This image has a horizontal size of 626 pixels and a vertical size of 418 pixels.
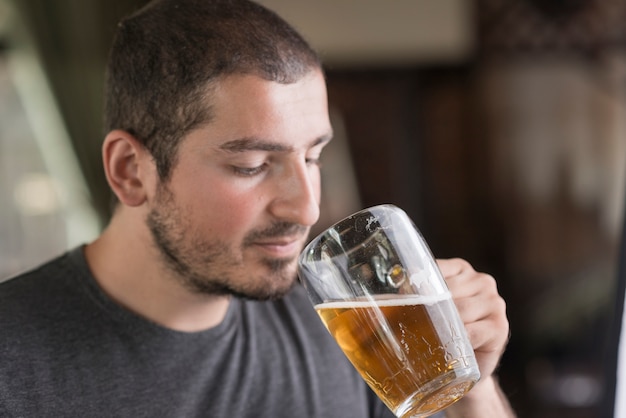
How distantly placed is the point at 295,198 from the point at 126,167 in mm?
354

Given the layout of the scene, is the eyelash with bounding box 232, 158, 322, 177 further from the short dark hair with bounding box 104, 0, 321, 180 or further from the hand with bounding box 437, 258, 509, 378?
the hand with bounding box 437, 258, 509, 378

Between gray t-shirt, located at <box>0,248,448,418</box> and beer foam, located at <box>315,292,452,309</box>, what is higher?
beer foam, located at <box>315,292,452,309</box>

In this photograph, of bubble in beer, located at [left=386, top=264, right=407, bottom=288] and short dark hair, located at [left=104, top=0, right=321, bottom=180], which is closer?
bubble in beer, located at [left=386, top=264, right=407, bottom=288]

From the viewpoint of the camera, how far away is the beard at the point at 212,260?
1.32 meters

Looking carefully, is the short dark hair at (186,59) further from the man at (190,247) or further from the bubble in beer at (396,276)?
the bubble in beer at (396,276)

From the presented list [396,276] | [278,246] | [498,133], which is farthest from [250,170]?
[498,133]

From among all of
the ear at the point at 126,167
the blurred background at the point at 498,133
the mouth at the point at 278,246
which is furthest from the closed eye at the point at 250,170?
the blurred background at the point at 498,133

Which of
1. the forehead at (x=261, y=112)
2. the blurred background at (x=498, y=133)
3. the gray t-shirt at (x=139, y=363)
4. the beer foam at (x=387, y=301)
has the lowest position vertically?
the blurred background at (x=498, y=133)

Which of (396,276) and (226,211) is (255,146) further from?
(396,276)

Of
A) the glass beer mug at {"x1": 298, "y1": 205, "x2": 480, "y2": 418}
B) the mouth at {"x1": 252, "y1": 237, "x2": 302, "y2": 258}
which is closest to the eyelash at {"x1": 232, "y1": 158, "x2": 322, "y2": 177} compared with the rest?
the mouth at {"x1": 252, "y1": 237, "x2": 302, "y2": 258}

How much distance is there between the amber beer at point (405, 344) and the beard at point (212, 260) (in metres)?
0.31

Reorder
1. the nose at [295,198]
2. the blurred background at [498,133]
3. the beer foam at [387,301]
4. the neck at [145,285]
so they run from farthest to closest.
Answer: the blurred background at [498,133] → the neck at [145,285] → the nose at [295,198] → the beer foam at [387,301]

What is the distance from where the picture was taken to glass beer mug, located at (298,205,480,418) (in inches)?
38.1

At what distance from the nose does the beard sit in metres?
0.02
